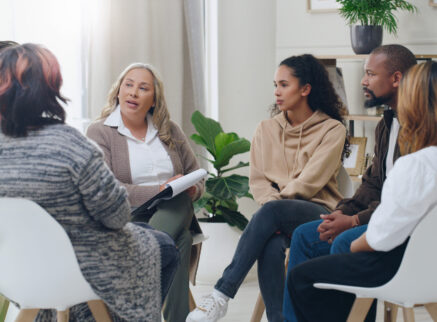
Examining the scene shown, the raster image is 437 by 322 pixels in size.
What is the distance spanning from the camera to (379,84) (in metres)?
2.57

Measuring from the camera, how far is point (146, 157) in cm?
279

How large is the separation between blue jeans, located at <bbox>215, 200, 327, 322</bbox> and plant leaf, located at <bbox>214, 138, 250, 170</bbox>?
1.01m

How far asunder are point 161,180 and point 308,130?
74 centimetres

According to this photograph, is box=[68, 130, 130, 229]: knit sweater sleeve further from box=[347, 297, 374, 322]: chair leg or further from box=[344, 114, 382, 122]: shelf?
box=[344, 114, 382, 122]: shelf

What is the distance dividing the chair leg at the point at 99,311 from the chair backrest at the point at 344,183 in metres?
1.34

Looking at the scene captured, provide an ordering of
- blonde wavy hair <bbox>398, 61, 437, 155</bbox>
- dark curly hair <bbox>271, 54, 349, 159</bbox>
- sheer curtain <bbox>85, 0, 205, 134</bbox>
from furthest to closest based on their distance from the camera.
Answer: sheer curtain <bbox>85, 0, 205, 134</bbox> < dark curly hair <bbox>271, 54, 349, 159</bbox> < blonde wavy hair <bbox>398, 61, 437, 155</bbox>

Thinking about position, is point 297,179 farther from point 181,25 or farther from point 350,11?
point 181,25

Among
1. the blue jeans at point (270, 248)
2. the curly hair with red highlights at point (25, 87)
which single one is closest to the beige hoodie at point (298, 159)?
the blue jeans at point (270, 248)

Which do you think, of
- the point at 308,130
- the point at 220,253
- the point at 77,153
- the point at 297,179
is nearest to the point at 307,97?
the point at 308,130

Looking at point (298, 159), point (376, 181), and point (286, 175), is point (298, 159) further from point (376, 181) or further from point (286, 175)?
point (376, 181)

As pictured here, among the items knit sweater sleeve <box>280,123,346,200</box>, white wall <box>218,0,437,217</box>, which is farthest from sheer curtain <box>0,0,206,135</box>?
knit sweater sleeve <box>280,123,346,200</box>

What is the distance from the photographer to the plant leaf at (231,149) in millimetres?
3605

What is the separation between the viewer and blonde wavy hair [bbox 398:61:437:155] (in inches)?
71.7

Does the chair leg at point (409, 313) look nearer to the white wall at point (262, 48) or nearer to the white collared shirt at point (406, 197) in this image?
the white collared shirt at point (406, 197)
